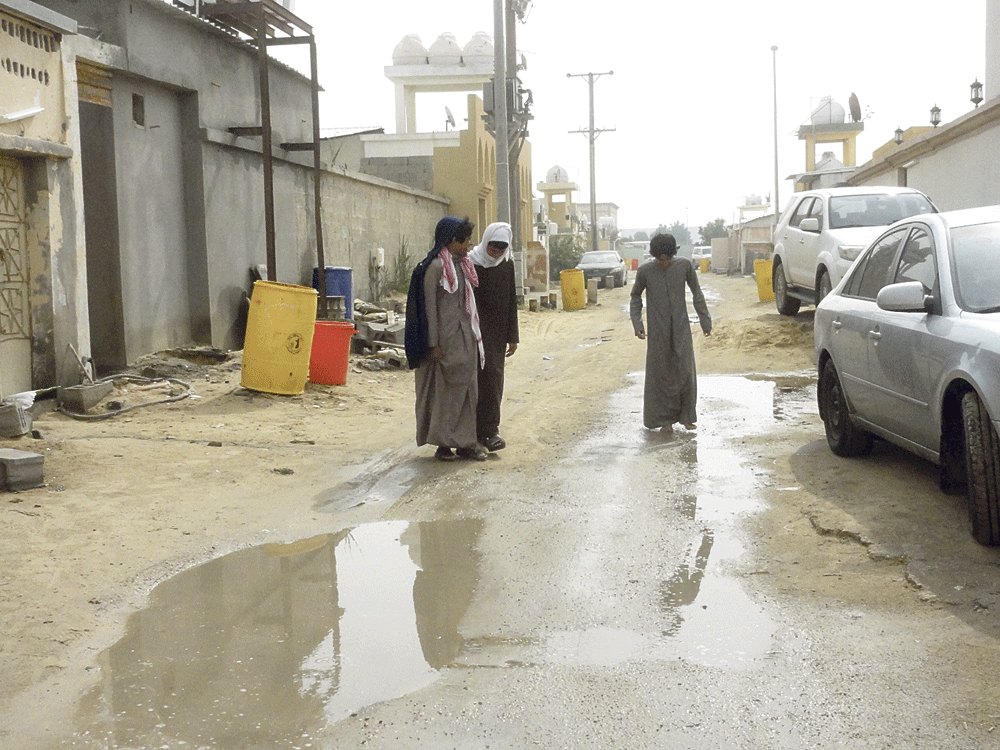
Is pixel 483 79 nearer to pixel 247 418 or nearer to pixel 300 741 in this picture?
pixel 247 418

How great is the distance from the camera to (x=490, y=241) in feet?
23.9

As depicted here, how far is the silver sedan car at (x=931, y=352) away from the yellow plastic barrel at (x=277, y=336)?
16.9ft

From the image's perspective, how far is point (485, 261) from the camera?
7.42 meters

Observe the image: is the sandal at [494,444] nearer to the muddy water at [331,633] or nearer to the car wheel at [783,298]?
the muddy water at [331,633]

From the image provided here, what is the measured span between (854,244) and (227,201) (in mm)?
7132

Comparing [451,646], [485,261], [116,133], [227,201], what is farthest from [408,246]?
[451,646]

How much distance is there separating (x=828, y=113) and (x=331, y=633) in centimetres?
4768

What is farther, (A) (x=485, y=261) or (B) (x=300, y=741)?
(A) (x=485, y=261)

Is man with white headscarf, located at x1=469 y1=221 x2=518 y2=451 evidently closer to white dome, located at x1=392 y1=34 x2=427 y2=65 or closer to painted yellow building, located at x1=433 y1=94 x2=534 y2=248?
painted yellow building, located at x1=433 y1=94 x2=534 y2=248

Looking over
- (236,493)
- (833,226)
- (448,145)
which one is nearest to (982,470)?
(236,493)

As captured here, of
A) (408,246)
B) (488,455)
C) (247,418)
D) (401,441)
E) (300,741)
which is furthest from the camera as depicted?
(408,246)

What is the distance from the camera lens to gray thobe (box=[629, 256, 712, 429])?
8.00 meters

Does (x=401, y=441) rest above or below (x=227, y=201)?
below

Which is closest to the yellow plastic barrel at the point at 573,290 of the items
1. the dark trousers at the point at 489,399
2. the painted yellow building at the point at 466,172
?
the painted yellow building at the point at 466,172
